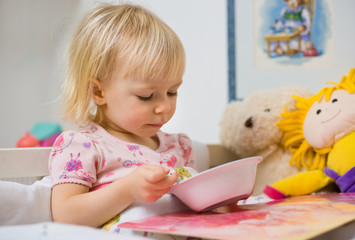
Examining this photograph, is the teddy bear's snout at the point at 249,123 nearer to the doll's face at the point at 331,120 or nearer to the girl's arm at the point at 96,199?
the doll's face at the point at 331,120

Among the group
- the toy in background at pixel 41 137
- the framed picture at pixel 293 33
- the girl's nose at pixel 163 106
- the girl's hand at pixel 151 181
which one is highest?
the framed picture at pixel 293 33

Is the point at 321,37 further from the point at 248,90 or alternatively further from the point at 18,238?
the point at 18,238

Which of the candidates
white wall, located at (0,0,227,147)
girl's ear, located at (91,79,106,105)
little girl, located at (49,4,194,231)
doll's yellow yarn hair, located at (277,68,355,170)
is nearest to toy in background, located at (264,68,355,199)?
doll's yellow yarn hair, located at (277,68,355,170)

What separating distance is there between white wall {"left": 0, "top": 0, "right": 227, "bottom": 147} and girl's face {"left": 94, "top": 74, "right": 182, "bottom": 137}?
833 millimetres

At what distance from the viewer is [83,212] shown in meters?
0.62

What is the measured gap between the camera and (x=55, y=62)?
6.29ft

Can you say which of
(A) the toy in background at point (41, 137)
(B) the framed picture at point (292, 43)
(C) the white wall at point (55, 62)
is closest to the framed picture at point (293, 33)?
(B) the framed picture at point (292, 43)

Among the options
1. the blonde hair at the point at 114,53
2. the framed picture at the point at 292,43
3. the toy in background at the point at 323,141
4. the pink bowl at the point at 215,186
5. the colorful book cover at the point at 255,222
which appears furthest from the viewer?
the framed picture at the point at 292,43

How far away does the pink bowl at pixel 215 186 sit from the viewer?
579 mm

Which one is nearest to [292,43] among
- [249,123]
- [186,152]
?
[249,123]

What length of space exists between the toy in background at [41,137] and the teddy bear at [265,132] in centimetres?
82

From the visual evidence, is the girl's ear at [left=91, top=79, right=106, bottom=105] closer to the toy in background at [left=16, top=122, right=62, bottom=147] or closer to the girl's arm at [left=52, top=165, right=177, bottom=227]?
the girl's arm at [left=52, top=165, right=177, bottom=227]

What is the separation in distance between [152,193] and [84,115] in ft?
0.89

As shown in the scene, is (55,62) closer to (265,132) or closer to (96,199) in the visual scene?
(265,132)
